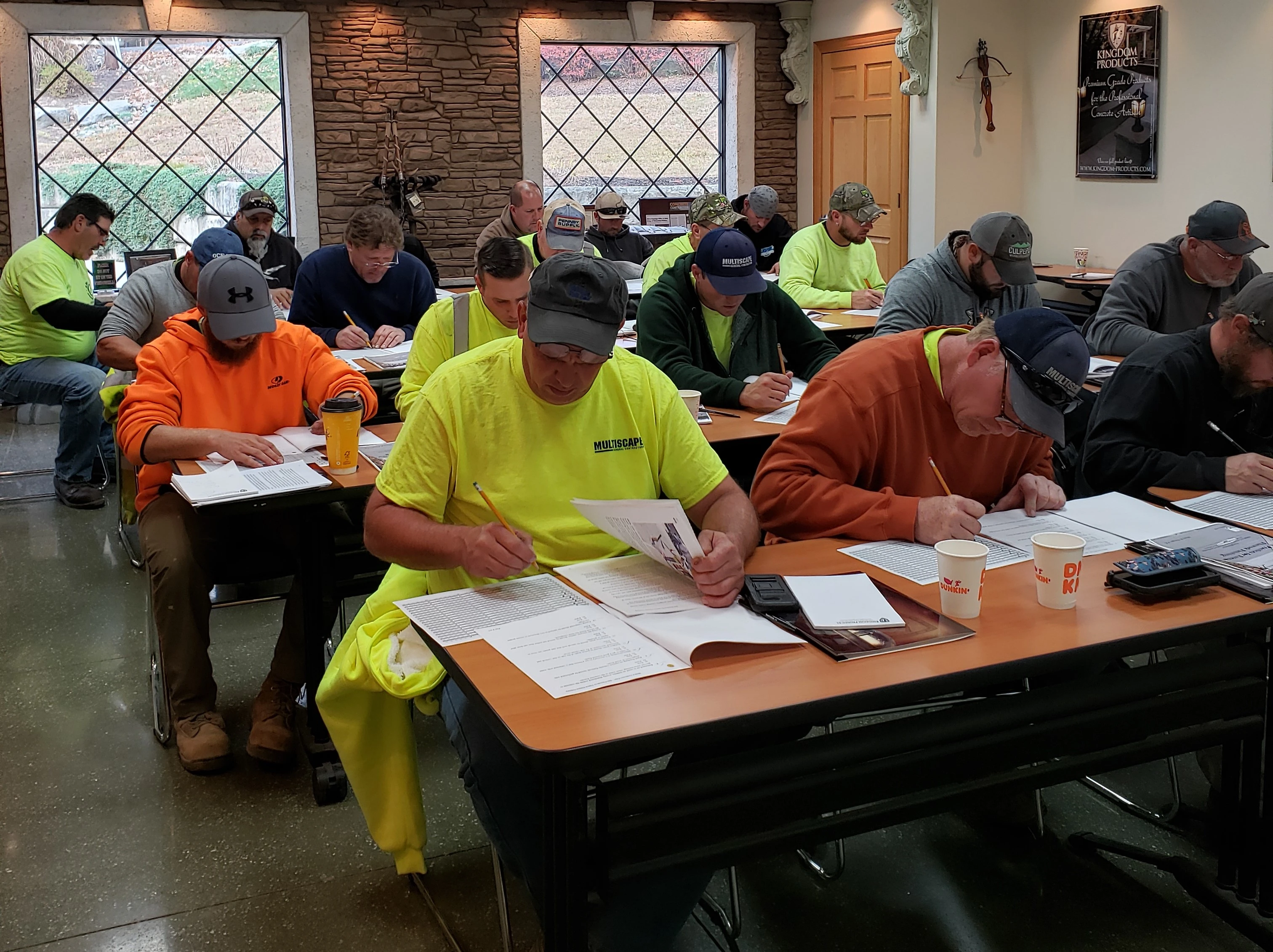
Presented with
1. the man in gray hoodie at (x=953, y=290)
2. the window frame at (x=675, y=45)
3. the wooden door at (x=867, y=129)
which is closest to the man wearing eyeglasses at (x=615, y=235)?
the window frame at (x=675, y=45)

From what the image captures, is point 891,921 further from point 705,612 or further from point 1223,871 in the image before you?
point 705,612

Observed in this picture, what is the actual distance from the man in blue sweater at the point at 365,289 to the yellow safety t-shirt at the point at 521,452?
8.96ft

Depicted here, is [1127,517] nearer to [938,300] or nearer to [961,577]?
[961,577]

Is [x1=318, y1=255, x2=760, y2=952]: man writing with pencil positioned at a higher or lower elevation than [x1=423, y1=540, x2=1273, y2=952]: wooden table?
higher

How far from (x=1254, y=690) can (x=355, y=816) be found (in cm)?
186

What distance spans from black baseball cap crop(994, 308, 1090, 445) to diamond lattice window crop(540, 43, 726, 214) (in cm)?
723

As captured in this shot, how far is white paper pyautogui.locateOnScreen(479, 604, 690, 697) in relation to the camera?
1.63m

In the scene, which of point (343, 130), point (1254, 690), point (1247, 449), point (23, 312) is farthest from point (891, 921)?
point (343, 130)

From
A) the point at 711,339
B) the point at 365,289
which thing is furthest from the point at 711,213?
→ the point at 711,339

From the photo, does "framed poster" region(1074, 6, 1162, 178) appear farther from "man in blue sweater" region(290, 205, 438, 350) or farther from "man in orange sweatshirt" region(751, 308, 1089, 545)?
"man in orange sweatshirt" region(751, 308, 1089, 545)

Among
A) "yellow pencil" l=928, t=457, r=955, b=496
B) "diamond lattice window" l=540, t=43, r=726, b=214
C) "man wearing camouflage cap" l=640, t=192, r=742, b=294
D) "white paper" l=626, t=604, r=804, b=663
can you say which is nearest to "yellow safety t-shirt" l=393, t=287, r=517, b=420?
"yellow pencil" l=928, t=457, r=955, b=496

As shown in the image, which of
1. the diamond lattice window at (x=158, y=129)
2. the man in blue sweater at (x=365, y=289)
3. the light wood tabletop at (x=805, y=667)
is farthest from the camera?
the diamond lattice window at (x=158, y=129)

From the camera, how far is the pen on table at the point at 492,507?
1.99 meters

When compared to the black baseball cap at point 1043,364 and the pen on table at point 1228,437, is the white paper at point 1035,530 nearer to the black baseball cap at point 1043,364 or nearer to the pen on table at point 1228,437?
the black baseball cap at point 1043,364
